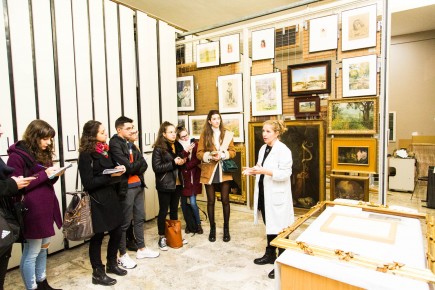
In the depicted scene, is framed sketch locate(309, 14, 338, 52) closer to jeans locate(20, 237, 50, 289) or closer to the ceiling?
the ceiling

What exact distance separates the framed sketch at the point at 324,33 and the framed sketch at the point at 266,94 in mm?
655

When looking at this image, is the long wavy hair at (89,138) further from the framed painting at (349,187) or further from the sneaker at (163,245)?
the framed painting at (349,187)

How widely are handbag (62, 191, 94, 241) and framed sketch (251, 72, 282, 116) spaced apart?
9.60ft

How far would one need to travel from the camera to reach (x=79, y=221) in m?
2.59

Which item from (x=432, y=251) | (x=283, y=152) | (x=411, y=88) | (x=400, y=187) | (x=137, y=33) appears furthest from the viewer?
(x=411, y=88)

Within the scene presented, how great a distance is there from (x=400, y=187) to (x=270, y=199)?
16.8 feet

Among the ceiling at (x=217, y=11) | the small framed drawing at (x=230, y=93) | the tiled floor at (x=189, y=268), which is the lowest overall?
the tiled floor at (x=189, y=268)

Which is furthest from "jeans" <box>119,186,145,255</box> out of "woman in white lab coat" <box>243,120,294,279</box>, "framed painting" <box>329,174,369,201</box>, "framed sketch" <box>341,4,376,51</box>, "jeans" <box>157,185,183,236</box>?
"framed sketch" <box>341,4,376,51</box>

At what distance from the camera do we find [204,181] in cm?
371

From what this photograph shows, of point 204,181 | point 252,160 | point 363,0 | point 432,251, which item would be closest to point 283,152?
point 204,181

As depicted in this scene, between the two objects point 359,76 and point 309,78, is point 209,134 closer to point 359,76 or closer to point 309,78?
point 309,78

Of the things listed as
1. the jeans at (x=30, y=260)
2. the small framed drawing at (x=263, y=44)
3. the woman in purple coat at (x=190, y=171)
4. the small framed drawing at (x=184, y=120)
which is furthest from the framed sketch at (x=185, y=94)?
the jeans at (x=30, y=260)

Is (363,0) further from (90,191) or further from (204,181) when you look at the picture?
(90,191)

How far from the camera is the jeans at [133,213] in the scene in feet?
10.2
